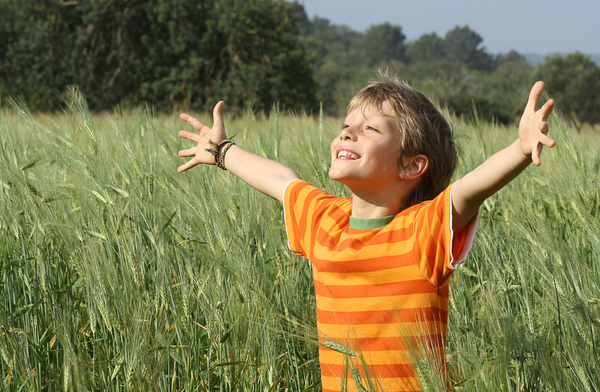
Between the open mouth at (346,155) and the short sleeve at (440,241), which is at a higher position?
the open mouth at (346,155)

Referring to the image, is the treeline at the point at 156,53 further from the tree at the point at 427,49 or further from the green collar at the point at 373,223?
the tree at the point at 427,49

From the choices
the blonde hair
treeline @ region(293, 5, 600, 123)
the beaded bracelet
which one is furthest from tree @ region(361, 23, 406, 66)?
Result: the blonde hair

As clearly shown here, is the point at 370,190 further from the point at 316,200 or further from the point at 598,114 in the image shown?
the point at 598,114

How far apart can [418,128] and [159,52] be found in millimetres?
12108

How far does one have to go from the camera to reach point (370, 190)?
1.22m

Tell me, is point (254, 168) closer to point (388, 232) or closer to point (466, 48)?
point (388, 232)

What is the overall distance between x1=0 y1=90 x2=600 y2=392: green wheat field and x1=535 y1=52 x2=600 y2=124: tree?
27.5 metres

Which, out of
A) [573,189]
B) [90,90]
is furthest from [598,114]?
[573,189]

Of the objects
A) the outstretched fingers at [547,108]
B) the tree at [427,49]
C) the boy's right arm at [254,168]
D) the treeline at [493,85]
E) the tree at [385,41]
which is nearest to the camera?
the outstretched fingers at [547,108]

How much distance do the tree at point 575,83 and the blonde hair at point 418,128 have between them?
27.6m

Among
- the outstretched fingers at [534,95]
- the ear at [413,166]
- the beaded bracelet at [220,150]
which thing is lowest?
the outstretched fingers at [534,95]

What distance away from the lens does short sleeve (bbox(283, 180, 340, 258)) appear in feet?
4.22

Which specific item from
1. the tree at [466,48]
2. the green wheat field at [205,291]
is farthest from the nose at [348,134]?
the tree at [466,48]

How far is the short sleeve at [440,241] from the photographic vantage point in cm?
104
